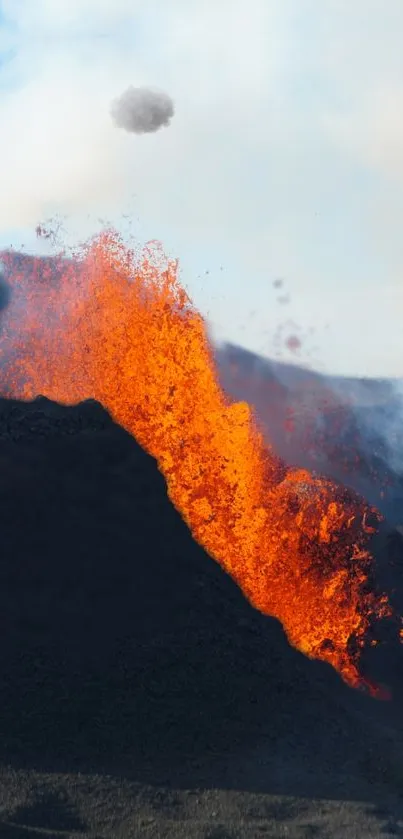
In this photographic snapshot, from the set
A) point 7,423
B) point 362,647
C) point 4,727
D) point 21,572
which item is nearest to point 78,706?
point 4,727

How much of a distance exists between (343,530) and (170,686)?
1031cm

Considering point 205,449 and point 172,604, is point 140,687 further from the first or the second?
point 205,449

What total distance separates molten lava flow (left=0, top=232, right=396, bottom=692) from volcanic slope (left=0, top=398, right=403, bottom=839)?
154cm

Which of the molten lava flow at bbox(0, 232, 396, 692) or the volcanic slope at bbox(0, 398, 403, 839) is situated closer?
the volcanic slope at bbox(0, 398, 403, 839)

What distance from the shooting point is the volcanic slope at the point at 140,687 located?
17500 millimetres

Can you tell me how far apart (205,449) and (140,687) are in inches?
356

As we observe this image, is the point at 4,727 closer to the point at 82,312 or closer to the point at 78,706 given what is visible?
the point at 78,706

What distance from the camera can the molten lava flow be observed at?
25094mm

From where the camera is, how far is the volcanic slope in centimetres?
1750

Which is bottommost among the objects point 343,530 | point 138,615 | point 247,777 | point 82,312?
point 247,777

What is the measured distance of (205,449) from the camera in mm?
26938

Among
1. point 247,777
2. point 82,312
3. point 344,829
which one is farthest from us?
point 82,312

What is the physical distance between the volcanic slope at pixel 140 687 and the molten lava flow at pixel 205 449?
1543mm

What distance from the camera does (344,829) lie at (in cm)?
1717
